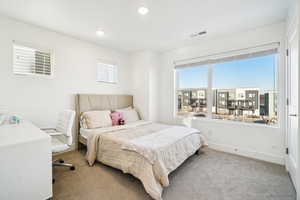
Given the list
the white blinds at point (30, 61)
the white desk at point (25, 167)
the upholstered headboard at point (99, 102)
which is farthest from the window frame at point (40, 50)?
the white desk at point (25, 167)

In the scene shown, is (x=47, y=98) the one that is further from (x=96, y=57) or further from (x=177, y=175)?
(x=177, y=175)

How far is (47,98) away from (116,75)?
5.98 feet

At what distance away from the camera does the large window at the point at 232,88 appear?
9.01 feet

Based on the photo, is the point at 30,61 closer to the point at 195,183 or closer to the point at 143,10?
the point at 143,10

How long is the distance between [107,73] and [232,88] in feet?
10.3

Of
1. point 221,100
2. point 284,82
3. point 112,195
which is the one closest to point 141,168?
point 112,195

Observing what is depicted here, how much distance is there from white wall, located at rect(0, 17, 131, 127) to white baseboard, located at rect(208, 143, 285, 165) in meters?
3.10

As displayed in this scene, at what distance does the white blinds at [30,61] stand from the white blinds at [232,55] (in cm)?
301

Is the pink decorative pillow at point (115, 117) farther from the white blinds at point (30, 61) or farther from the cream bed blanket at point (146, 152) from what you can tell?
the white blinds at point (30, 61)

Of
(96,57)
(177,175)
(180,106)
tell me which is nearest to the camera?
(177,175)

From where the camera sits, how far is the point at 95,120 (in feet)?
9.84

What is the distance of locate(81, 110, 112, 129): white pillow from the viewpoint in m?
2.95

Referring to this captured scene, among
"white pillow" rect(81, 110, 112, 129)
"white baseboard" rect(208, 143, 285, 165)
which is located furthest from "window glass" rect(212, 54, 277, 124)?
"white pillow" rect(81, 110, 112, 129)

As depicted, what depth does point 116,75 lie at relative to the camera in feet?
13.6
